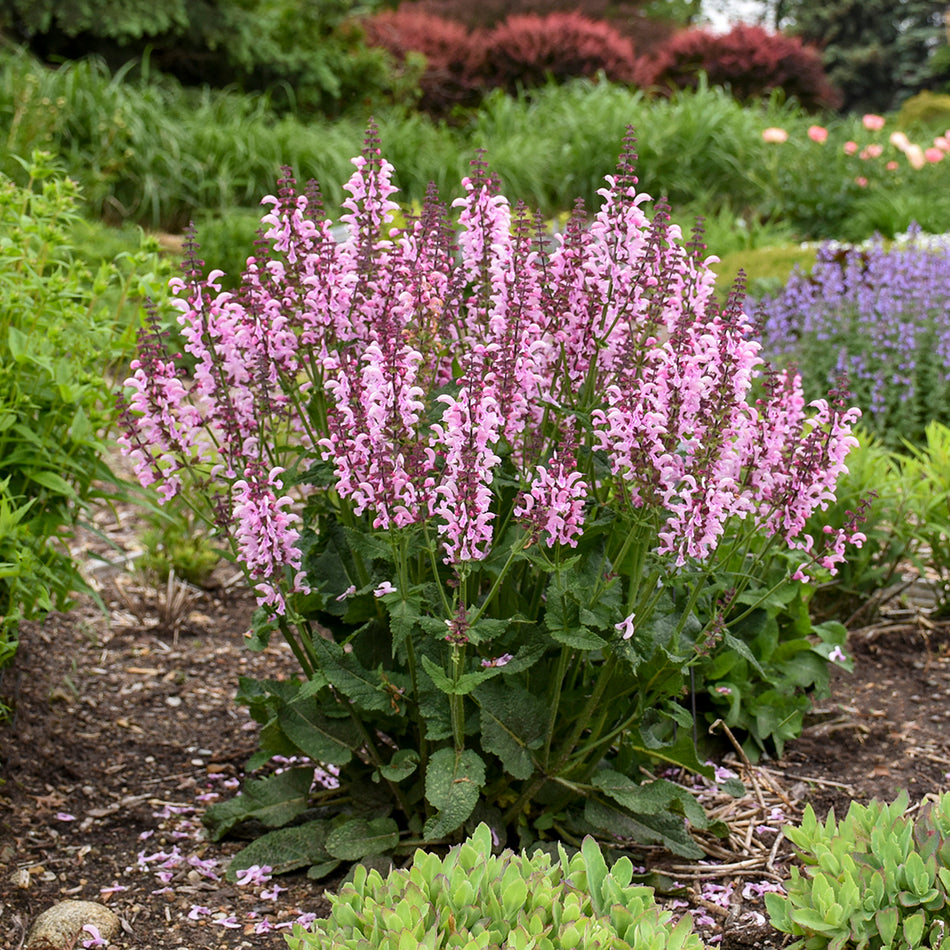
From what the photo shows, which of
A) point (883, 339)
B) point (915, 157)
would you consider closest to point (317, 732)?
point (883, 339)

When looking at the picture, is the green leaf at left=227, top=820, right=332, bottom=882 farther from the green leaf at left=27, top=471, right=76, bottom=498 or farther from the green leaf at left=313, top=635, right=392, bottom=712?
the green leaf at left=27, top=471, right=76, bottom=498

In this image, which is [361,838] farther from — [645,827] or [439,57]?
[439,57]

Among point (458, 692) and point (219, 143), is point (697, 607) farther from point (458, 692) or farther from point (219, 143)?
point (219, 143)

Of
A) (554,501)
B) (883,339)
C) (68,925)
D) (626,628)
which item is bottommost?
(68,925)

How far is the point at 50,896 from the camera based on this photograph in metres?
2.67

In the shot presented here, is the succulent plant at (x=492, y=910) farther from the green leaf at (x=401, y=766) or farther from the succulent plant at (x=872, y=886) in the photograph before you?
the green leaf at (x=401, y=766)

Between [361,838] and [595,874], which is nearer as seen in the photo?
[595,874]

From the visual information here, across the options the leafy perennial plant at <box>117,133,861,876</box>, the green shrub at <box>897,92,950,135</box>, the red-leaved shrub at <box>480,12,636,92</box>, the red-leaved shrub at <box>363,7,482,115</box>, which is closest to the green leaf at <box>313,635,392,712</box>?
the leafy perennial plant at <box>117,133,861,876</box>

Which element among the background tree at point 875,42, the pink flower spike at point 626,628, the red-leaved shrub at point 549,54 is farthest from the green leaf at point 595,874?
the background tree at point 875,42

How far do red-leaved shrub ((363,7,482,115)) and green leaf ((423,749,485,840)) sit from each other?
1248cm

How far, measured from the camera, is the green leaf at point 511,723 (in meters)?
2.42

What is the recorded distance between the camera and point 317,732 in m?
2.64

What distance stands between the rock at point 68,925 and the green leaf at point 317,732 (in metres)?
0.58

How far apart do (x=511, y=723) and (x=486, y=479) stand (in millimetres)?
661
